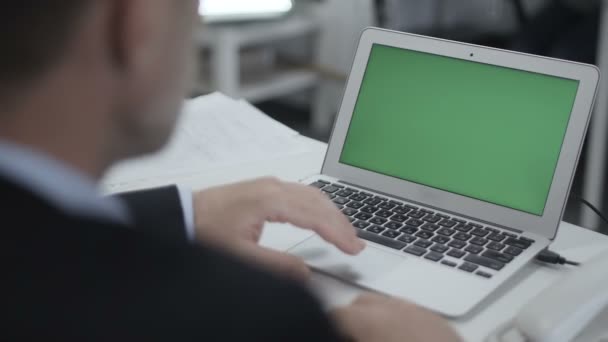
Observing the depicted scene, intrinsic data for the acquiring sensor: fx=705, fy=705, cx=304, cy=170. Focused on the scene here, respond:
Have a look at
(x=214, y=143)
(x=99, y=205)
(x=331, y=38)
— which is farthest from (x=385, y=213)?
(x=331, y=38)

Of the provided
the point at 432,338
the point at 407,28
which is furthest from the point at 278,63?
the point at 432,338

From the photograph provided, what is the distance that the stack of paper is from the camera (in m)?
1.12

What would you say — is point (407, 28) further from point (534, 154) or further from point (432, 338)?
point (432, 338)

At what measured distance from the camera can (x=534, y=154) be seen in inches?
34.2

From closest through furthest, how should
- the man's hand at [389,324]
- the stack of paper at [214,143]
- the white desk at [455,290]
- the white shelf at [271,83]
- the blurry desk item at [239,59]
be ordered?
the man's hand at [389,324]
the white desk at [455,290]
the stack of paper at [214,143]
the blurry desk item at [239,59]
the white shelf at [271,83]

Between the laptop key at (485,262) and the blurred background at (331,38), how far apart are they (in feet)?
5.06

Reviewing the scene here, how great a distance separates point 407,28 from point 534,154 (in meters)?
2.13

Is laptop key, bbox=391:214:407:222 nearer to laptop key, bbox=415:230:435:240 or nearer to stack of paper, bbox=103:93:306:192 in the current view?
laptop key, bbox=415:230:435:240

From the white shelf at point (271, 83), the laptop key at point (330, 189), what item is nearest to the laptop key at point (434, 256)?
the laptop key at point (330, 189)

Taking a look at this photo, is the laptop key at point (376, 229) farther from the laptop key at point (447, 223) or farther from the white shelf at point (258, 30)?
the white shelf at point (258, 30)

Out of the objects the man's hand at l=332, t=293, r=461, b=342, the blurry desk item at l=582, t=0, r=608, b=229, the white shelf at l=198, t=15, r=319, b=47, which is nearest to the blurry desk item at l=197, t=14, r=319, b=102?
the white shelf at l=198, t=15, r=319, b=47

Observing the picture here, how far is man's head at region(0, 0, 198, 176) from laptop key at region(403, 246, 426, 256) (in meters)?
0.43

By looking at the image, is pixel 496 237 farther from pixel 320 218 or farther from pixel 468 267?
pixel 320 218

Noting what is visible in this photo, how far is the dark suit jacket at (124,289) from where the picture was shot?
0.35 meters
